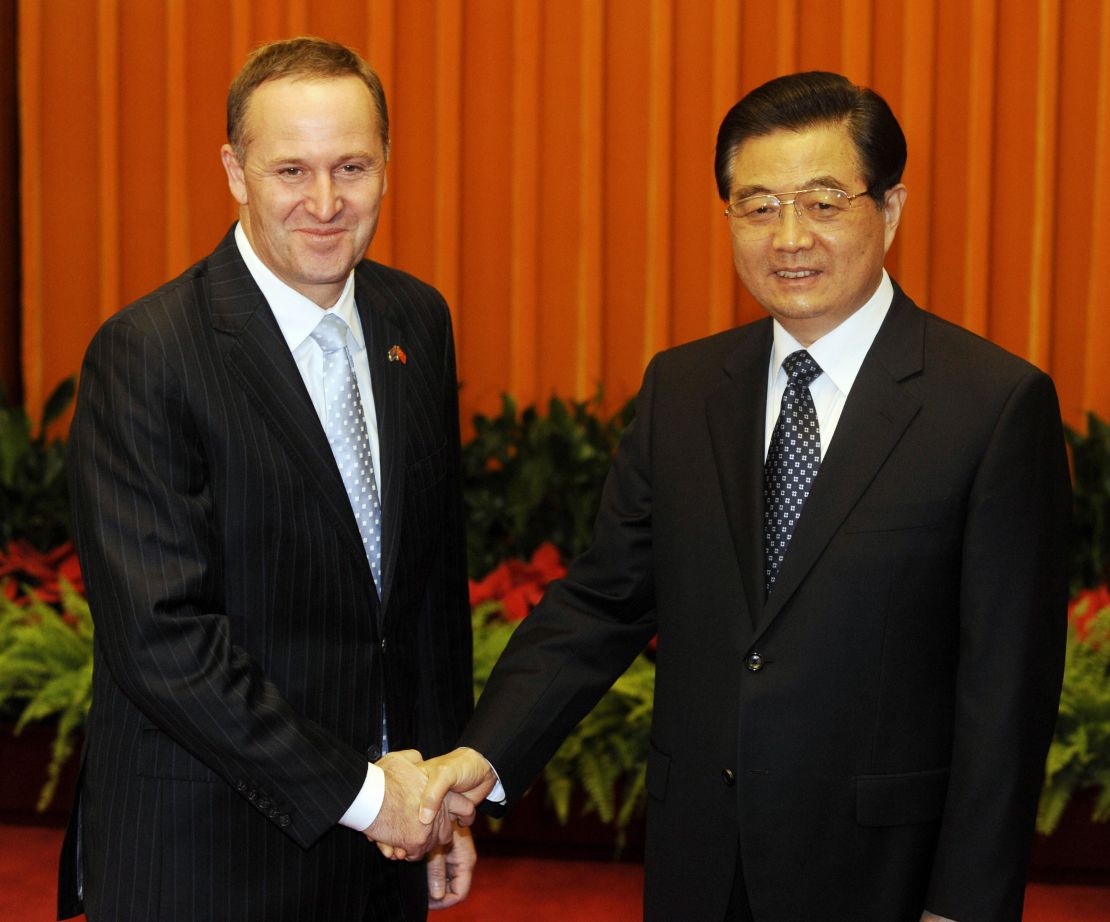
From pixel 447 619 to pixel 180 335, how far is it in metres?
0.65

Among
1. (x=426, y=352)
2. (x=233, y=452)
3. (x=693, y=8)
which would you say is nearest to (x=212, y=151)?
(x=693, y=8)

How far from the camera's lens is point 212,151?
4.88 meters

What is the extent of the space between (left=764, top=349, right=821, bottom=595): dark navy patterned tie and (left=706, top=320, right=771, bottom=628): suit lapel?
0.07 ft

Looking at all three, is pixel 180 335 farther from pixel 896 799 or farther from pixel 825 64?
pixel 825 64

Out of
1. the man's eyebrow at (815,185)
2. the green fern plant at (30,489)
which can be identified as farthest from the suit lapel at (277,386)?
the green fern plant at (30,489)

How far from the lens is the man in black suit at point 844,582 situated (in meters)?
1.83

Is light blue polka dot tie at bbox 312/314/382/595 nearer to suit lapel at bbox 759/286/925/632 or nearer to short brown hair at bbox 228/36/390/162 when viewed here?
short brown hair at bbox 228/36/390/162

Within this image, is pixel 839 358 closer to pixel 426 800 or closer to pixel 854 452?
pixel 854 452

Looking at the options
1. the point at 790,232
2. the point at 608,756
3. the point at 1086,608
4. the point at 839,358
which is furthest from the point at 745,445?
the point at 1086,608

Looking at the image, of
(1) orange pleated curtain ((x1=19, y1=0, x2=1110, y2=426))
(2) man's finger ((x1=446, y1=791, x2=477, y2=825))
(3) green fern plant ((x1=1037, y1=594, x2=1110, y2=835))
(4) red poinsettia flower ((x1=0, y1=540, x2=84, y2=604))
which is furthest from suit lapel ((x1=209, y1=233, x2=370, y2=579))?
(1) orange pleated curtain ((x1=19, y1=0, x2=1110, y2=426))

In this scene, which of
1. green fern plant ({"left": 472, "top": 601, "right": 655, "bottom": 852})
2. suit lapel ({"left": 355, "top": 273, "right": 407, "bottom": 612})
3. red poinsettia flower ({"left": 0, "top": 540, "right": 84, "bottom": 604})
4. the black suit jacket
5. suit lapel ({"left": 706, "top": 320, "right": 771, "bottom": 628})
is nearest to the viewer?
the black suit jacket

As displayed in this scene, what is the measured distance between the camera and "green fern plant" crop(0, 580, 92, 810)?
3.55m

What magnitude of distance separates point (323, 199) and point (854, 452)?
2.69 ft

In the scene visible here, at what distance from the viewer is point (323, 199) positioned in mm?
1979
